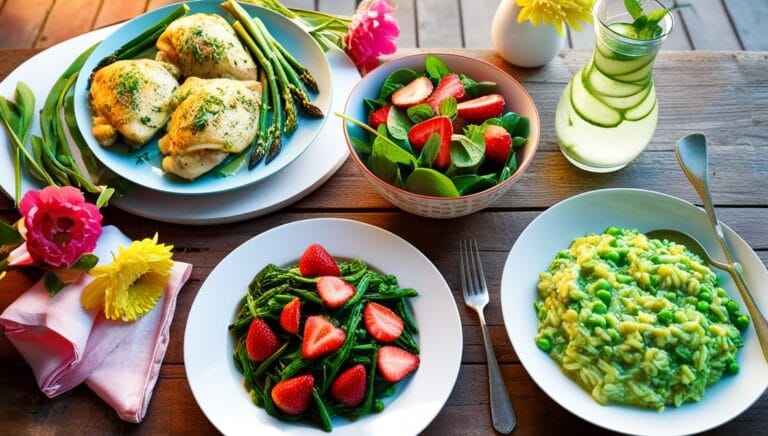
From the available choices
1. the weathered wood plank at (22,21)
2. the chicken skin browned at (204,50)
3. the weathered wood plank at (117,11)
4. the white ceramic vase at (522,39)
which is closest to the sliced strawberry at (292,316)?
the chicken skin browned at (204,50)

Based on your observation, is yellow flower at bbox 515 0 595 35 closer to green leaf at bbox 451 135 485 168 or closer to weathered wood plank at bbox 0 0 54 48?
green leaf at bbox 451 135 485 168

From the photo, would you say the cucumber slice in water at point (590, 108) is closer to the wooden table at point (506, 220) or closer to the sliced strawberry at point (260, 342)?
the wooden table at point (506, 220)

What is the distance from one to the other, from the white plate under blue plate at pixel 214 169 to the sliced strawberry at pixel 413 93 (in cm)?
24

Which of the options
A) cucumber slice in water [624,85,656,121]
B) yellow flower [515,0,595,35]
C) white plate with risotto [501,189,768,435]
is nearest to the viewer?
white plate with risotto [501,189,768,435]

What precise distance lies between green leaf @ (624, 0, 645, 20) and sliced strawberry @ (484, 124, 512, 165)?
1.28 ft

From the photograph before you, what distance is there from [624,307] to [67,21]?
316cm

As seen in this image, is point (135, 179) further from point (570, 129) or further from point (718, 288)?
point (718, 288)

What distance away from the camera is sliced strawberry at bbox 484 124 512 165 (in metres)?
1.55

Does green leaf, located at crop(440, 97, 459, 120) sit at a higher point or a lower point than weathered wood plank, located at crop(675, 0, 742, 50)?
higher

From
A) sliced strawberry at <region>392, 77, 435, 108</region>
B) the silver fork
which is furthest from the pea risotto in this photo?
sliced strawberry at <region>392, 77, 435, 108</region>

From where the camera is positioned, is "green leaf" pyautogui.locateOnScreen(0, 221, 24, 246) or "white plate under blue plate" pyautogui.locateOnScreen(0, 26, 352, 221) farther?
"white plate under blue plate" pyautogui.locateOnScreen(0, 26, 352, 221)

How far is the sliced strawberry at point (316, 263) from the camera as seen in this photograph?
1.46 m

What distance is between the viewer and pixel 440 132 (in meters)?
1.52

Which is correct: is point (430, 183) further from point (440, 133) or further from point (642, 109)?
point (642, 109)
